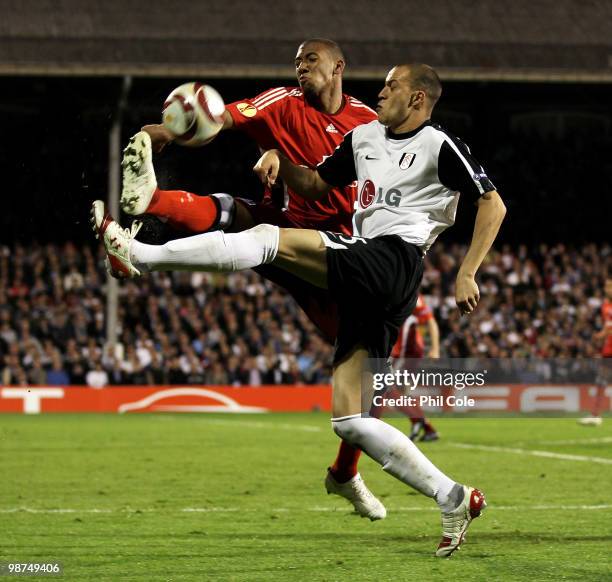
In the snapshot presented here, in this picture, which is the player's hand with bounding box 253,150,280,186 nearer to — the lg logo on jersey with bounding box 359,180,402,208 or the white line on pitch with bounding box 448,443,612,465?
the lg logo on jersey with bounding box 359,180,402,208

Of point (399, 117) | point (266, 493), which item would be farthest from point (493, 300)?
point (399, 117)

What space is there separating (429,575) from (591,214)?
2394 cm

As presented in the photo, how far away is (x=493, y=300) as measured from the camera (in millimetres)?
26766

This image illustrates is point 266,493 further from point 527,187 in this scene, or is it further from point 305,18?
point 527,187

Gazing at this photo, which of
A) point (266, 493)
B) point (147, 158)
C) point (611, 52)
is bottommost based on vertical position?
point (266, 493)

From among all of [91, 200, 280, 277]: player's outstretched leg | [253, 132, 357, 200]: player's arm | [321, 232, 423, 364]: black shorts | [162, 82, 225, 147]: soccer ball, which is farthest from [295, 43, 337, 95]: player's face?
[91, 200, 280, 277]: player's outstretched leg

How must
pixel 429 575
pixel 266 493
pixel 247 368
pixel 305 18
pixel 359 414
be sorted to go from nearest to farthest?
pixel 429 575 → pixel 359 414 → pixel 266 493 → pixel 247 368 → pixel 305 18

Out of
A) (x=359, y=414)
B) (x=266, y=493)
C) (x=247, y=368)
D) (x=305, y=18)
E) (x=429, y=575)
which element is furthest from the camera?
(x=305, y=18)

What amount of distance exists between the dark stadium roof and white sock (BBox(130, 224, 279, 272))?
17765 mm

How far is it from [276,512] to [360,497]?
1.48m

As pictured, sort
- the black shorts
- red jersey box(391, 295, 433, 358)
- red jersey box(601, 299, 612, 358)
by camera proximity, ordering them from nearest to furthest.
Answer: the black shorts
red jersey box(391, 295, 433, 358)
red jersey box(601, 299, 612, 358)

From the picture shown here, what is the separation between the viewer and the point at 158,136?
6.71 meters

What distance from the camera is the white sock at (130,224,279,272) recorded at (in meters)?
6.13

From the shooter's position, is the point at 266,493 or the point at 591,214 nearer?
the point at 266,493
